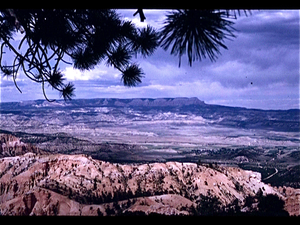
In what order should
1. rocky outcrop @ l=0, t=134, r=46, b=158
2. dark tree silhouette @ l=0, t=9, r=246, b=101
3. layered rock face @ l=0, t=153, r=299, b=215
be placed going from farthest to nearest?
rocky outcrop @ l=0, t=134, r=46, b=158 → layered rock face @ l=0, t=153, r=299, b=215 → dark tree silhouette @ l=0, t=9, r=246, b=101

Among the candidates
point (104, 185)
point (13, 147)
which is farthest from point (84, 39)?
point (13, 147)

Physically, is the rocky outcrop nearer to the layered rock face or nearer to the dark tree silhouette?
the layered rock face

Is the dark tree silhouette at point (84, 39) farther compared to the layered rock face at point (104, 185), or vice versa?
the layered rock face at point (104, 185)

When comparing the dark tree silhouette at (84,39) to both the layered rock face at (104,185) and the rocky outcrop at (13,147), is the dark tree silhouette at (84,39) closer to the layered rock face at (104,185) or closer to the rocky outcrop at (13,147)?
the layered rock face at (104,185)

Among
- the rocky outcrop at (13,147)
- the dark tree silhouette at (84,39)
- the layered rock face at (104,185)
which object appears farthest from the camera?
the rocky outcrop at (13,147)

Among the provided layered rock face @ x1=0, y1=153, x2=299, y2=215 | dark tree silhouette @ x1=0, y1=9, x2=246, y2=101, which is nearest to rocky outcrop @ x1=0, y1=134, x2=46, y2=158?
layered rock face @ x1=0, y1=153, x2=299, y2=215

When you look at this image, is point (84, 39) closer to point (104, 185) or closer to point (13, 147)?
point (104, 185)

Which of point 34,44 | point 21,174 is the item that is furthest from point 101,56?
point 21,174

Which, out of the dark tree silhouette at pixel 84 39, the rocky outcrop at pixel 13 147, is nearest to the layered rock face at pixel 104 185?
the rocky outcrop at pixel 13 147
